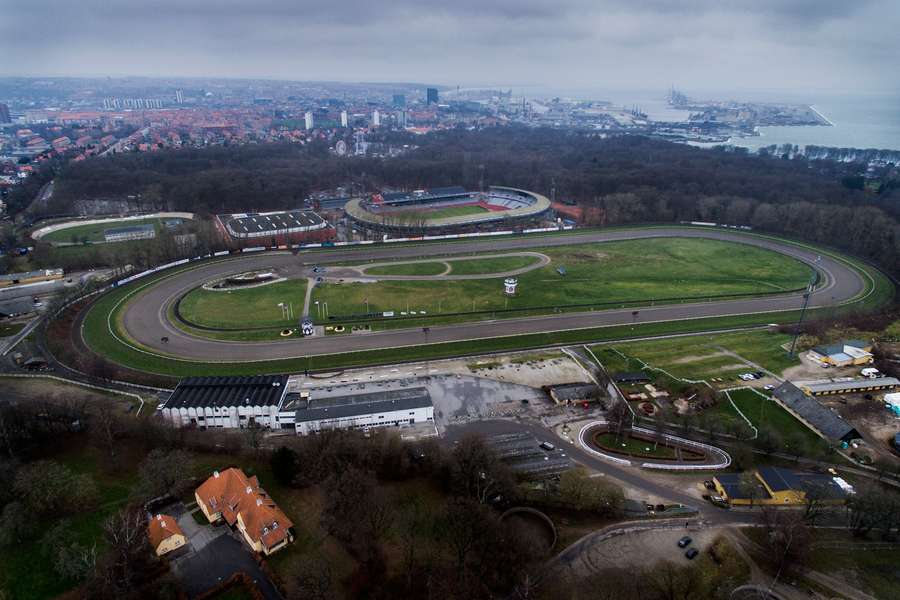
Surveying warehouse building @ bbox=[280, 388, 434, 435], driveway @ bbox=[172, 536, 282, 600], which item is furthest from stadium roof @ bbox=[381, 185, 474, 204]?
driveway @ bbox=[172, 536, 282, 600]

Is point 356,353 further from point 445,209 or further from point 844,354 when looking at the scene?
point 445,209

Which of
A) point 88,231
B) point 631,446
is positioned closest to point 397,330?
point 631,446

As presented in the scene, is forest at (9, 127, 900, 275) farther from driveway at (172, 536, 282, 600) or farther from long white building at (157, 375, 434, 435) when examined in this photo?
driveway at (172, 536, 282, 600)

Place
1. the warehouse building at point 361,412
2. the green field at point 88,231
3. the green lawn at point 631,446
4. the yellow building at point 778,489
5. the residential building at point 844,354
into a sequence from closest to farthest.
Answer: the yellow building at point 778,489 → the green lawn at point 631,446 → the warehouse building at point 361,412 → the residential building at point 844,354 → the green field at point 88,231

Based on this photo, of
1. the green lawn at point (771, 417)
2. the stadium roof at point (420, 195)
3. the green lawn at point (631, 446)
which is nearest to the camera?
the green lawn at point (631, 446)

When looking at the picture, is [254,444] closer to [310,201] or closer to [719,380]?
[719,380]

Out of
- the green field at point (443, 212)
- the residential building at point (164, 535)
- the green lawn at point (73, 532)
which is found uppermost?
the green field at point (443, 212)

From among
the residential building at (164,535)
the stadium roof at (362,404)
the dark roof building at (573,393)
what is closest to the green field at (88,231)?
the stadium roof at (362,404)

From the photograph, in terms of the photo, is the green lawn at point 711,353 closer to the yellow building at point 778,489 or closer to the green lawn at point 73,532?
the yellow building at point 778,489
